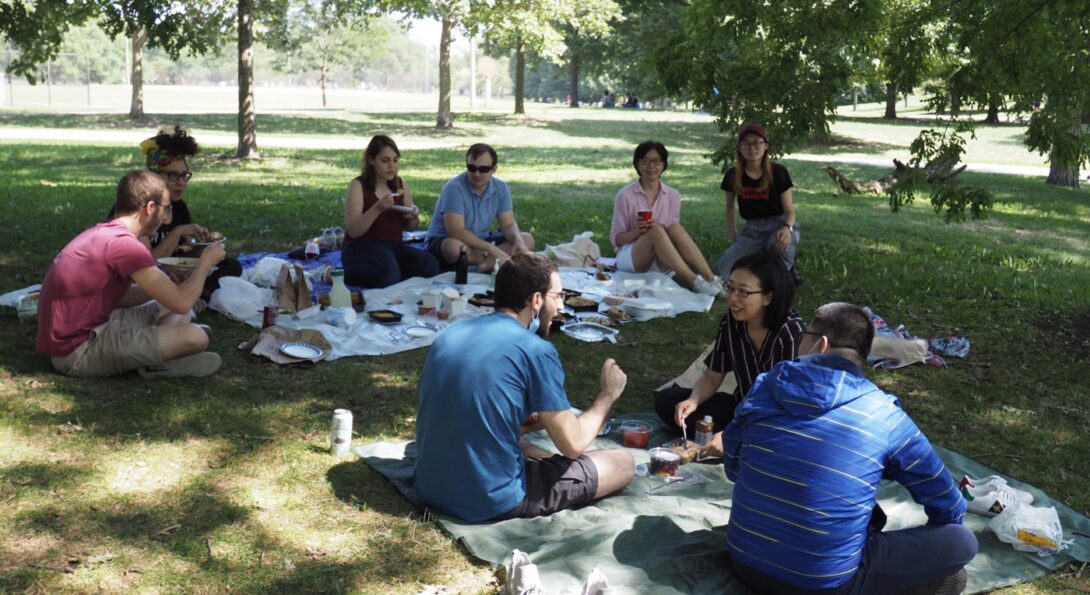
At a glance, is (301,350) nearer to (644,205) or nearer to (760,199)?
(644,205)

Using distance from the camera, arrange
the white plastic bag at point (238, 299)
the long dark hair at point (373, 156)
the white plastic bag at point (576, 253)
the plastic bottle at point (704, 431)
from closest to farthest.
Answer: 1. the plastic bottle at point (704, 431)
2. the white plastic bag at point (238, 299)
3. the long dark hair at point (373, 156)
4. the white plastic bag at point (576, 253)

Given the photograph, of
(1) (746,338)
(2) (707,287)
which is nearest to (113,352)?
(1) (746,338)

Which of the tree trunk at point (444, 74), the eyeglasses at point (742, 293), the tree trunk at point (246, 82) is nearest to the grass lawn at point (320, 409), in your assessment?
the eyeglasses at point (742, 293)

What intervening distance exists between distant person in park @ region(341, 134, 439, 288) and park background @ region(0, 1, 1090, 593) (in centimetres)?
141

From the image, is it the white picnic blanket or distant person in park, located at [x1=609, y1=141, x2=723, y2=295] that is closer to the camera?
the white picnic blanket

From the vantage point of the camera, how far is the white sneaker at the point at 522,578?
335 cm

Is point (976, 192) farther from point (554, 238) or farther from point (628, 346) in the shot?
point (554, 238)

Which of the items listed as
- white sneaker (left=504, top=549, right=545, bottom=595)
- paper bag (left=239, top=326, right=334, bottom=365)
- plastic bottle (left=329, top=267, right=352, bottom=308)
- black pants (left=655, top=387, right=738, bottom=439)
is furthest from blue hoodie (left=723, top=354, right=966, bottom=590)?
plastic bottle (left=329, top=267, right=352, bottom=308)

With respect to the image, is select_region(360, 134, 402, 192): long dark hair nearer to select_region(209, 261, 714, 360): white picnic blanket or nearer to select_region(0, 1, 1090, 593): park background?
select_region(209, 261, 714, 360): white picnic blanket

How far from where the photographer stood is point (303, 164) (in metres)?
17.7

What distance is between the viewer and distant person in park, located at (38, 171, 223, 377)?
5.12 m

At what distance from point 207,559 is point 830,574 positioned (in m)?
2.31

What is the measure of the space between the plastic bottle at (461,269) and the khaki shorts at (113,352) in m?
3.05

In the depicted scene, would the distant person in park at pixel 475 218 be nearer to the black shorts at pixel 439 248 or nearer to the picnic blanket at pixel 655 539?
the black shorts at pixel 439 248
